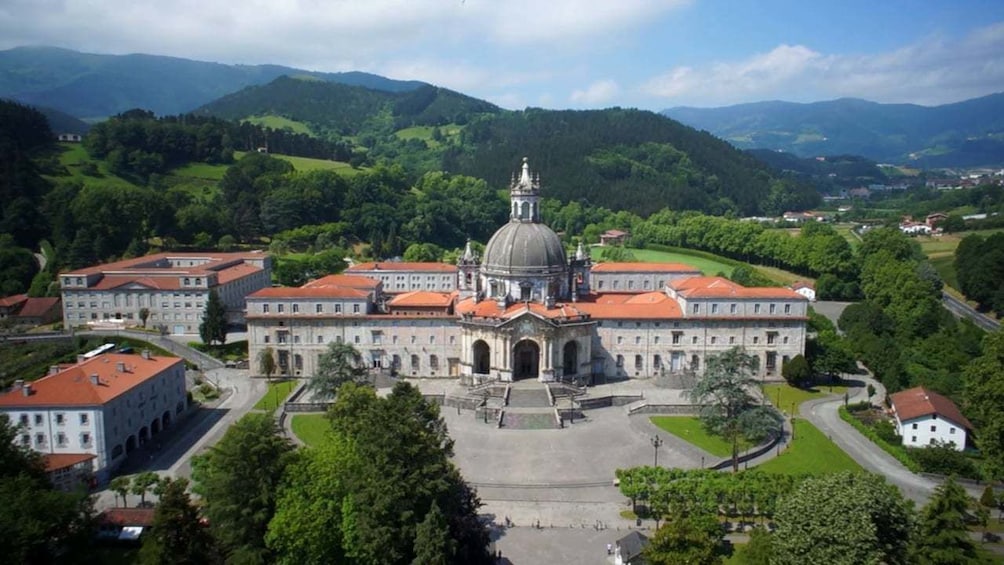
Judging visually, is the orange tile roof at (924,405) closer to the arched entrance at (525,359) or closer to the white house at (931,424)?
the white house at (931,424)

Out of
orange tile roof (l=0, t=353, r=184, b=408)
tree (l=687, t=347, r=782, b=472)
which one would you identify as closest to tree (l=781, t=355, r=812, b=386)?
tree (l=687, t=347, r=782, b=472)

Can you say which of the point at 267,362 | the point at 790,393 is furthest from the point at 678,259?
the point at 267,362

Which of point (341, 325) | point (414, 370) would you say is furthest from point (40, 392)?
point (414, 370)

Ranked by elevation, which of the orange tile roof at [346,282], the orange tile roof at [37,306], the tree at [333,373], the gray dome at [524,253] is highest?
the gray dome at [524,253]

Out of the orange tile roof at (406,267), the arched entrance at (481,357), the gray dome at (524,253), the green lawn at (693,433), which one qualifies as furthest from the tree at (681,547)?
the orange tile roof at (406,267)

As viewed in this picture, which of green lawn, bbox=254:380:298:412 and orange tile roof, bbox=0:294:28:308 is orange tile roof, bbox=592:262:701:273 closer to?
green lawn, bbox=254:380:298:412

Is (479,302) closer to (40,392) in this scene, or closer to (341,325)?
(341,325)
